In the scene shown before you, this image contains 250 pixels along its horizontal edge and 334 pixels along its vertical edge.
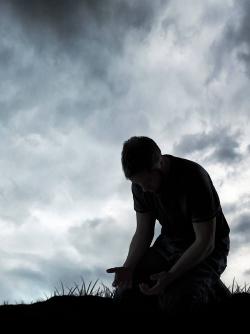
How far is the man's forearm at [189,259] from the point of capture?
4.61m

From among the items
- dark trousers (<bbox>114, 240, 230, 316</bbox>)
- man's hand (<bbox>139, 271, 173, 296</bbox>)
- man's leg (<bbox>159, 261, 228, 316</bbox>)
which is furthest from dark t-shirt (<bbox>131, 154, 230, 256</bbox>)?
man's hand (<bbox>139, 271, 173, 296</bbox>)

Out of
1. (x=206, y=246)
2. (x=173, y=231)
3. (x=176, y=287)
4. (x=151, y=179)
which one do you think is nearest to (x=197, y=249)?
(x=206, y=246)

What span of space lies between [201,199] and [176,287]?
82 cm

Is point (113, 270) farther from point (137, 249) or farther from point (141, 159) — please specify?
point (141, 159)

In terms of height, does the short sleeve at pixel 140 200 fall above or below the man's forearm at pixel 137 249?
above

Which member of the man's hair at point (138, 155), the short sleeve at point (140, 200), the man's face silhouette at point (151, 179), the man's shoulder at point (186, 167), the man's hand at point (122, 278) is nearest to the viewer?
the man's hair at point (138, 155)

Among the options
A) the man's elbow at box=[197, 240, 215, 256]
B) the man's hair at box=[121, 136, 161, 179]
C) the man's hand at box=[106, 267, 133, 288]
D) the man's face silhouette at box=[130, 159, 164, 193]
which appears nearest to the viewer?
the man's hair at box=[121, 136, 161, 179]

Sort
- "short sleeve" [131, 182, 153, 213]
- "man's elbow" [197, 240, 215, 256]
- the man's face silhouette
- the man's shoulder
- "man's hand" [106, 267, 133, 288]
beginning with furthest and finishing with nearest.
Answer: "short sleeve" [131, 182, 153, 213]
"man's hand" [106, 267, 133, 288]
the man's shoulder
"man's elbow" [197, 240, 215, 256]
the man's face silhouette

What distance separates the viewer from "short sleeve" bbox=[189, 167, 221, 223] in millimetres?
4684

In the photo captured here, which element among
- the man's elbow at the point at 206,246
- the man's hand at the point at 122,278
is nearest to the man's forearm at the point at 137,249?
the man's hand at the point at 122,278

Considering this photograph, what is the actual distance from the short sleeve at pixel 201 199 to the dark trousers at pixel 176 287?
52 cm

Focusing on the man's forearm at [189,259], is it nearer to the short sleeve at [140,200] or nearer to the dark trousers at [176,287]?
the dark trousers at [176,287]

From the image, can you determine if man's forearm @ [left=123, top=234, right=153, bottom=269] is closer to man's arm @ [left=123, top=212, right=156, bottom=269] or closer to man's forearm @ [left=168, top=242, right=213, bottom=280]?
man's arm @ [left=123, top=212, right=156, bottom=269]

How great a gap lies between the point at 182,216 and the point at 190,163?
1.67 feet
